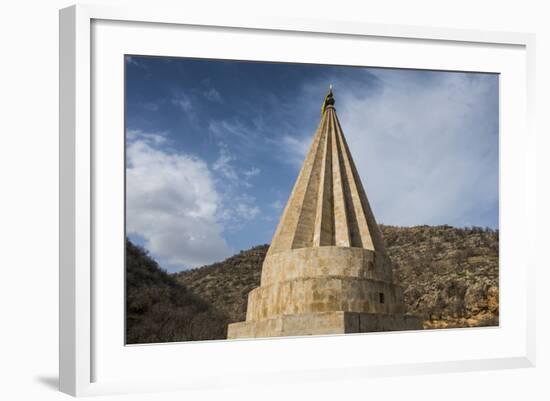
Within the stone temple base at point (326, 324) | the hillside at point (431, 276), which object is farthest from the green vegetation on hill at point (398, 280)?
the stone temple base at point (326, 324)

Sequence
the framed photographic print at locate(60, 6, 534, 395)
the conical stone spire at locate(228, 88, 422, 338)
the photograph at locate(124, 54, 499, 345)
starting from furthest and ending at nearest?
the conical stone spire at locate(228, 88, 422, 338) → the photograph at locate(124, 54, 499, 345) → the framed photographic print at locate(60, 6, 534, 395)

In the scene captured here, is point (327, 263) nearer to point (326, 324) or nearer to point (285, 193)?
point (326, 324)

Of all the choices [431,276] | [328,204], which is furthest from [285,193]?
[431,276]

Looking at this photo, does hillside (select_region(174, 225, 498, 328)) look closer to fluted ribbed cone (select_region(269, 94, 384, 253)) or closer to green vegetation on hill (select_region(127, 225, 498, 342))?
green vegetation on hill (select_region(127, 225, 498, 342))

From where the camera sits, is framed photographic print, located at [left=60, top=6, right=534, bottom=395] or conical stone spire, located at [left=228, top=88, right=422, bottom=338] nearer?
framed photographic print, located at [left=60, top=6, right=534, bottom=395]

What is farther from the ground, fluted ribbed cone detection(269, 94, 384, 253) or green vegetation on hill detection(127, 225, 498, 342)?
fluted ribbed cone detection(269, 94, 384, 253)

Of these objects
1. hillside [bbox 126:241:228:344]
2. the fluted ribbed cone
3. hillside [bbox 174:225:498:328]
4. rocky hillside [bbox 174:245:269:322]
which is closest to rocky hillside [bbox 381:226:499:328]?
hillside [bbox 174:225:498:328]

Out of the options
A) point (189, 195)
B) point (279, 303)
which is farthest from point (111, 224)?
point (279, 303)

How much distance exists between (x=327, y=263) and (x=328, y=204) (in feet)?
4.44

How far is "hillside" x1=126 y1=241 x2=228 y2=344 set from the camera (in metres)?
9.81

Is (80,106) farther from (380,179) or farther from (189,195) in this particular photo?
(380,179)

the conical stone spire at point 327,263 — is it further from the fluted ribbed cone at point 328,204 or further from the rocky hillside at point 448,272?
the rocky hillside at point 448,272

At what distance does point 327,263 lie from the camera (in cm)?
1175

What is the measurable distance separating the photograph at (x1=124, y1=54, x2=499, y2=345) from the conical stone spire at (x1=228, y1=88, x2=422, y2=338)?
0.02 metres
